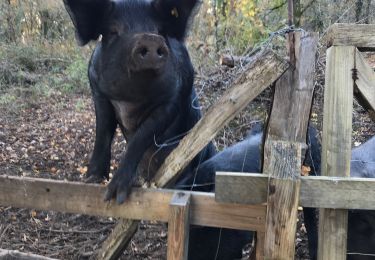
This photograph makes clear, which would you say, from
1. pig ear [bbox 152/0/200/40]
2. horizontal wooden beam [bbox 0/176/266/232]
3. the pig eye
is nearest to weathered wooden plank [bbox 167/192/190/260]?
horizontal wooden beam [bbox 0/176/266/232]

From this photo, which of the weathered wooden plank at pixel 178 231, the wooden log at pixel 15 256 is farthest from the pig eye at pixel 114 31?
the wooden log at pixel 15 256

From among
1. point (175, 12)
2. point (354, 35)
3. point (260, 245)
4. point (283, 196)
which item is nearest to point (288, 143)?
point (283, 196)

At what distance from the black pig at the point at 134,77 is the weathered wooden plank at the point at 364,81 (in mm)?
1001

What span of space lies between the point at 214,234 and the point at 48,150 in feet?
10.4

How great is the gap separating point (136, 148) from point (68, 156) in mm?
3197

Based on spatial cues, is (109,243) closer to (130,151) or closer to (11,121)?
(130,151)

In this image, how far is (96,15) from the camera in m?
3.22

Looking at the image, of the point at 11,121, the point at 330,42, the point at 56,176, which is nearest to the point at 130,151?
the point at 330,42

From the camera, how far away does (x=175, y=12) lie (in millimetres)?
3246

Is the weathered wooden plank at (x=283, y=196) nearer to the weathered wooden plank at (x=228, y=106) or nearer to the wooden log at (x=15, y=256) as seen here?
the weathered wooden plank at (x=228, y=106)

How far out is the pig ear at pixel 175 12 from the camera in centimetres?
321

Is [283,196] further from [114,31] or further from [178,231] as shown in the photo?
[114,31]

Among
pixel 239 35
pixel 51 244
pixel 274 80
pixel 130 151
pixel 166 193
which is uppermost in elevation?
pixel 239 35

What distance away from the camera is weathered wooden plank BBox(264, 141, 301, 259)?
2.13m
